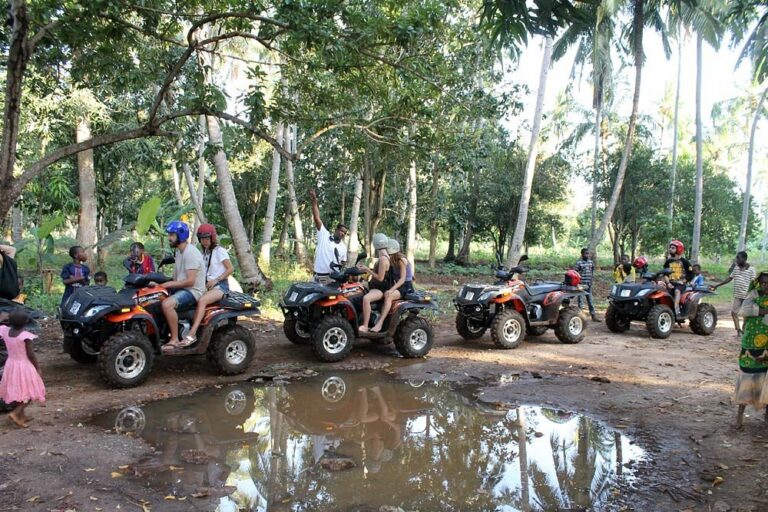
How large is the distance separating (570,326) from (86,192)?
11.2 m

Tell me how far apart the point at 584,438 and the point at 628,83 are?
38075mm

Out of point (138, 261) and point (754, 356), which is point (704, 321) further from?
point (138, 261)

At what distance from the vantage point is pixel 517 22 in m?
3.14

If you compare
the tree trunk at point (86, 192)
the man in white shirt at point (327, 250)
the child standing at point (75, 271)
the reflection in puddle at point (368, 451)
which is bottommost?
the reflection in puddle at point (368, 451)

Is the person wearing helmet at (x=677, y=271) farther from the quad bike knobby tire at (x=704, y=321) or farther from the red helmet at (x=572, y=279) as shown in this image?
the red helmet at (x=572, y=279)

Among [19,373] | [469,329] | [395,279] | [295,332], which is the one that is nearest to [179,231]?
[19,373]

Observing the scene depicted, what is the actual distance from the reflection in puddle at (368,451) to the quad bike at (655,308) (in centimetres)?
544

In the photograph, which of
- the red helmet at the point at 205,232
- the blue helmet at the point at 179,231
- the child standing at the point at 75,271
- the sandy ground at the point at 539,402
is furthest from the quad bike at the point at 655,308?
the child standing at the point at 75,271

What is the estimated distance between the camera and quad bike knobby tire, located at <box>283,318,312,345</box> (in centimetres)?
889

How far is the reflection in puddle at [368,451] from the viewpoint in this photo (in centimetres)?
411

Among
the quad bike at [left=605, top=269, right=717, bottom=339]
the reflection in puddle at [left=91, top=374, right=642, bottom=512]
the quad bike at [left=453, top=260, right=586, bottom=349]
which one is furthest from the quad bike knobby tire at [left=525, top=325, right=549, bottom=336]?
the reflection in puddle at [left=91, top=374, right=642, bottom=512]

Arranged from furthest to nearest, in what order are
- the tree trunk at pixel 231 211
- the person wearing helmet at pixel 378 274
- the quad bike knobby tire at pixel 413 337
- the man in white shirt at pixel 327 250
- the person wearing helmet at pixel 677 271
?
the tree trunk at pixel 231 211, the person wearing helmet at pixel 677 271, the man in white shirt at pixel 327 250, the quad bike knobby tire at pixel 413 337, the person wearing helmet at pixel 378 274

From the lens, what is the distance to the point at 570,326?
9938mm

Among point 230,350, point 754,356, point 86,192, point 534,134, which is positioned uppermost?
point 534,134
